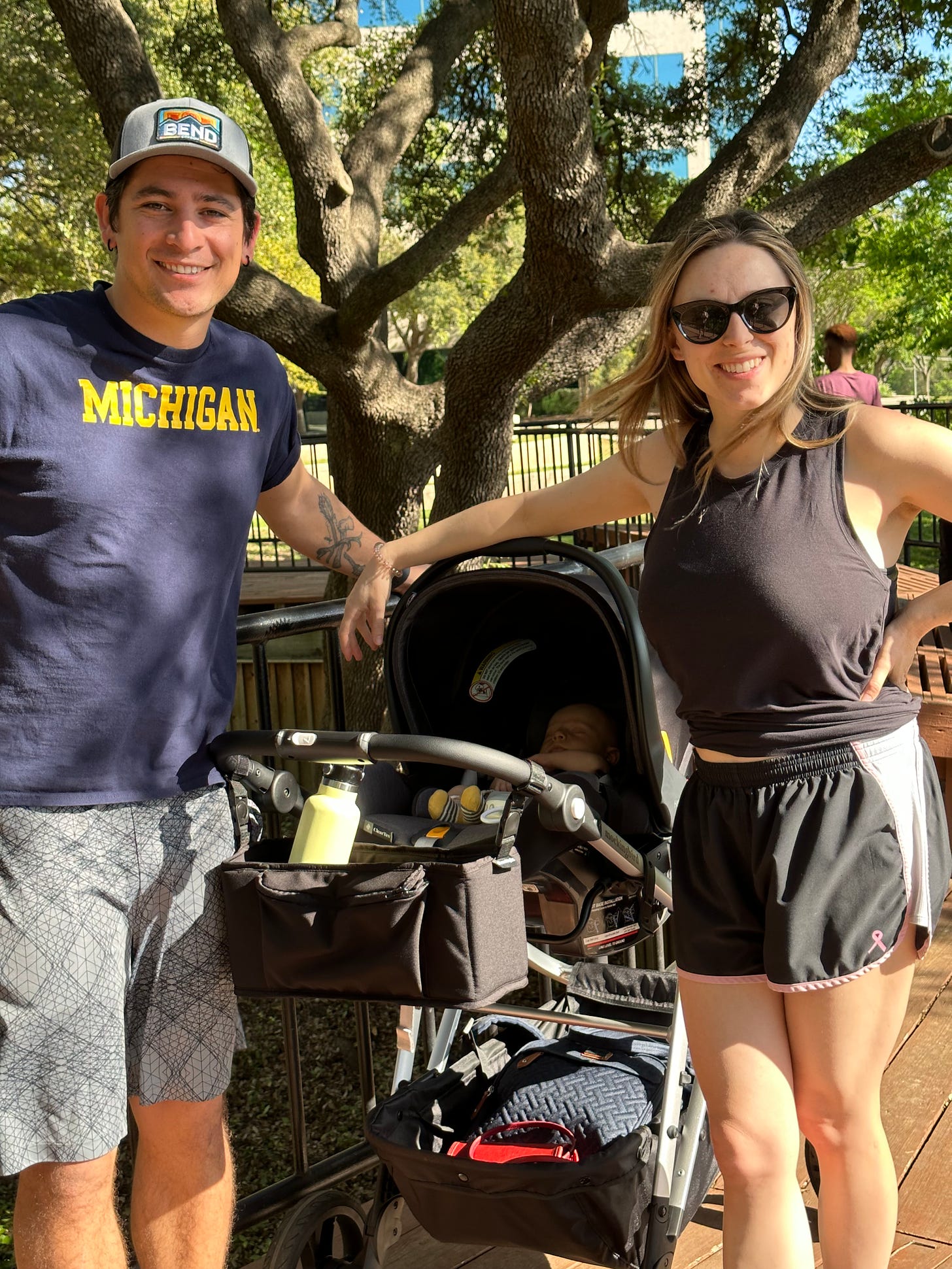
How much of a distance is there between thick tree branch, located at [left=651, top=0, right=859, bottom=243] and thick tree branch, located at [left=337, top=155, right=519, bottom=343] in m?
1.33

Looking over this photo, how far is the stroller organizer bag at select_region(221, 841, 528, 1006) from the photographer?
6.93ft

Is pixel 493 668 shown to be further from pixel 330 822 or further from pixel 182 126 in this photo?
pixel 182 126

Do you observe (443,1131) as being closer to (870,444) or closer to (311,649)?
(870,444)

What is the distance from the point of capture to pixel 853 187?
26.8ft

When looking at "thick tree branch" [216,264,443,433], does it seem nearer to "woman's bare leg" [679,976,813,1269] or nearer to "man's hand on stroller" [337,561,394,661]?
"man's hand on stroller" [337,561,394,661]

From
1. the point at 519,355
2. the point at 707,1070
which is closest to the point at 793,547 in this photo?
the point at 707,1070

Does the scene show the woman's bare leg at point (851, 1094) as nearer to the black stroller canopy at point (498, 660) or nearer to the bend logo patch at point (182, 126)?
the black stroller canopy at point (498, 660)

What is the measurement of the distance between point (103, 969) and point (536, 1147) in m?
0.91

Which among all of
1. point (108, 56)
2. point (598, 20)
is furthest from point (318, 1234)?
point (598, 20)

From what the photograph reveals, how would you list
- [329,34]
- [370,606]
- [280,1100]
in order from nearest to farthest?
[370,606]
[280,1100]
[329,34]

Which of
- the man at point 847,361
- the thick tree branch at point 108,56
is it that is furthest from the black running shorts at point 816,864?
the man at point 847,361

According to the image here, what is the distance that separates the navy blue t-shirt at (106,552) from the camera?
2256 millimetres

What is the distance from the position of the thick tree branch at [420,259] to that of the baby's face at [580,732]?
5324 millimetres

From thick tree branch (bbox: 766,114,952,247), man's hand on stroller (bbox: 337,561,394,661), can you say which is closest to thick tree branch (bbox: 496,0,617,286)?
thick tree branch (bbox: 766,114,952,247)
